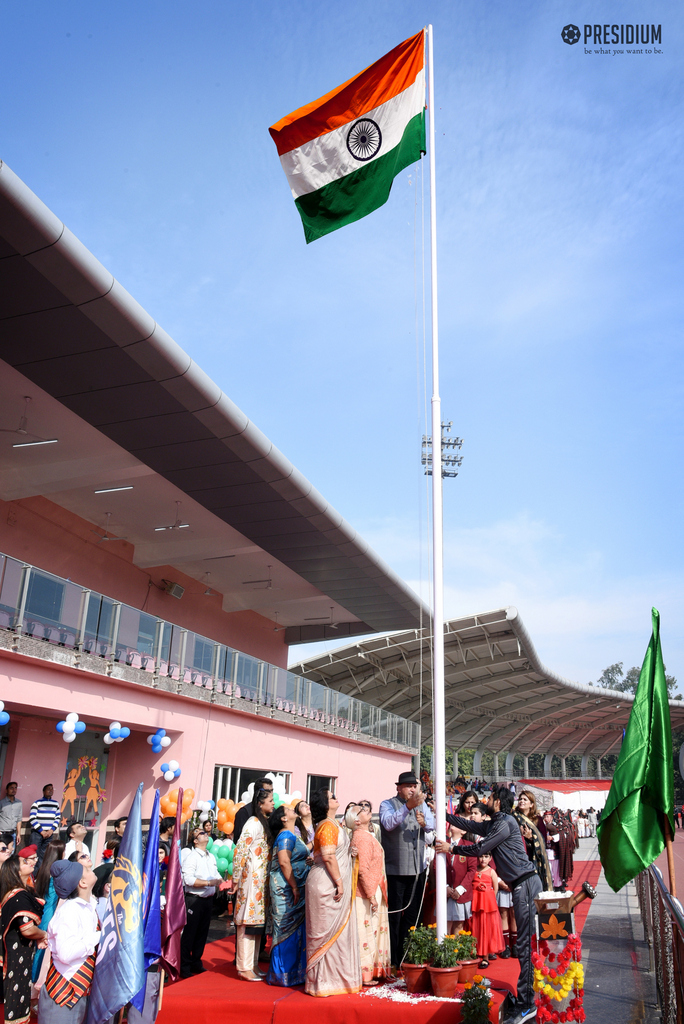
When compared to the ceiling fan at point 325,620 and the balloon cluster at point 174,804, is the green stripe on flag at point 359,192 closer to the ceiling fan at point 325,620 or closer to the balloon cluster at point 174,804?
the balloon cluster at point 174,804

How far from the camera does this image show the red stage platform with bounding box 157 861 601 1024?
5902 millimetres

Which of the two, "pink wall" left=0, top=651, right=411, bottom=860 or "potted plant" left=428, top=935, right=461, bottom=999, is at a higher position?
"pink wall" left=0, top=651, right=411, bottom=860

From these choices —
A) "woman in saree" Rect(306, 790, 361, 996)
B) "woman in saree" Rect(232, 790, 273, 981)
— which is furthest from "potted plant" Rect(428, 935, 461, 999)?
"woman in saree" Rect(232, 790, 273, 981)

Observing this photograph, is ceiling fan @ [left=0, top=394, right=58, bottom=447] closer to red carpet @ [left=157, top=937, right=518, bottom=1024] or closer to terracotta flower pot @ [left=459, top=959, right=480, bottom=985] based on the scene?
red carpet @ [left=157, top=937, right=518, bottom=1024]

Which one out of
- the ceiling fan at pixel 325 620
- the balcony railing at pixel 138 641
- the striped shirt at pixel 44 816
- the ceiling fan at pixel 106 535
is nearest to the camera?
the striped shirt at pixel 44 816

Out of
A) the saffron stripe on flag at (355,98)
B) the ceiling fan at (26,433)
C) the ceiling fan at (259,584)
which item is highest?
the saffron stripe on flag at (355,98)

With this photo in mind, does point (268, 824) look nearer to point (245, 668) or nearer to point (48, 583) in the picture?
point (48, 583)

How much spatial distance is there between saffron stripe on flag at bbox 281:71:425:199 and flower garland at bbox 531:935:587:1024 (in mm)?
7450

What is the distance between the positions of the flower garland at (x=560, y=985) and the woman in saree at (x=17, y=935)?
3.77 metres

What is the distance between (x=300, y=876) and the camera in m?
7.18

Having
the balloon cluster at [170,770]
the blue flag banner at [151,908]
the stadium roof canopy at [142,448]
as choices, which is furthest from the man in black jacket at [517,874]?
the balloon cluster at [170,770]

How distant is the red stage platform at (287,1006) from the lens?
19.4 feet

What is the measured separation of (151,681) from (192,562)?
5598 mm

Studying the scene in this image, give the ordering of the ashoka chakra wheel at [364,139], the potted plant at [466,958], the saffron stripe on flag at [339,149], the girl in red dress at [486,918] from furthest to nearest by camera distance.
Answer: the girl in red dress at [486,918] → the ashoka chakra wheel at [364,139] → the saffron stripe on flag at [339,149] → the potted plant at [466,958]
